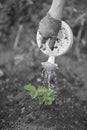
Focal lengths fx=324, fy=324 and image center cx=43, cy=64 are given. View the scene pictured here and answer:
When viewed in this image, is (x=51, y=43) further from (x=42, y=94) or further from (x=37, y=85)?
(x=37, y=85)

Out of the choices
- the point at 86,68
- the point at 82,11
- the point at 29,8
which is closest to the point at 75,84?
the point at 86,68

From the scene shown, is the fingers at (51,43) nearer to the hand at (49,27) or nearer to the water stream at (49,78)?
the hand at (49,27)

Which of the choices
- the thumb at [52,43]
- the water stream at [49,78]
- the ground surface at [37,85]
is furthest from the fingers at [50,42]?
the ground surface at [37,85]

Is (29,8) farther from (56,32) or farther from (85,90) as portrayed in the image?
(56,32)

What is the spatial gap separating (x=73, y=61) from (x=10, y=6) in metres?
0.80

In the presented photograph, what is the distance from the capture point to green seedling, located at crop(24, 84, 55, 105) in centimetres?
189

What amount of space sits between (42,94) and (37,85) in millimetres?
580

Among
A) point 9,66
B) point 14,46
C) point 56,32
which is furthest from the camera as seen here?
point 14,46

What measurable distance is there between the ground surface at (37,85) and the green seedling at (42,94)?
0.29 feet

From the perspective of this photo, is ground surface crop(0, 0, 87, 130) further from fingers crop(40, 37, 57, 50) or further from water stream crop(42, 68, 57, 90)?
fingers crop(40, 37, 57, 50)

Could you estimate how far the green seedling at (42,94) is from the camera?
189 cm

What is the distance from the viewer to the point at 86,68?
3035mm

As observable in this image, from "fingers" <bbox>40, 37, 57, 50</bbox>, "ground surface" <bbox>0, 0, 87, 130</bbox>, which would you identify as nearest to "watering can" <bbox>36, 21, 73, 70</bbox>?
"fingers" <bbox>40, 37, 57, 50</bbox>

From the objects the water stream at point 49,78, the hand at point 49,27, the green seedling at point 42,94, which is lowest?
the green seedling at point 42,94
